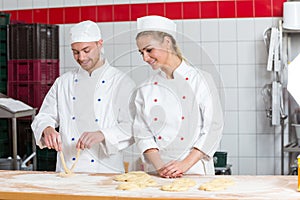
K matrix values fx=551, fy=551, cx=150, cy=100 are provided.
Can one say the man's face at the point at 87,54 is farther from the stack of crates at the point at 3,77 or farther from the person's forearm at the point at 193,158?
the stack of crates at the point at 3,77

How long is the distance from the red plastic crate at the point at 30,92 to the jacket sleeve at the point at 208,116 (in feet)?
7.36

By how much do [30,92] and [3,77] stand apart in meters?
0.30

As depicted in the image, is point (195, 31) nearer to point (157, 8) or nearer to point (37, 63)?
point (157, 8)

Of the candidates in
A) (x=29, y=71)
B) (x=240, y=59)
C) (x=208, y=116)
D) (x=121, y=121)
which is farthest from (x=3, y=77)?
(x=208, y=116)

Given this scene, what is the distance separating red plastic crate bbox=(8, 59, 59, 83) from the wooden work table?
6.90 feet

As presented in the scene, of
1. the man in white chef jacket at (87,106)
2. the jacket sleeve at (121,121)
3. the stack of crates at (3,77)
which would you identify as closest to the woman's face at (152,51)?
the jacket sleeve at (121,121)

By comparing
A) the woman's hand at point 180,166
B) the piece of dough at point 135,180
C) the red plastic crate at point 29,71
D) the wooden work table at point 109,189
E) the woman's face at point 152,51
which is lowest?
the wooden work table at point 109,189

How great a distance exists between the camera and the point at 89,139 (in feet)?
9.09

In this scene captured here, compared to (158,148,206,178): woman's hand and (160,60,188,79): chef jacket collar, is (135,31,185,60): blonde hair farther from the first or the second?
(158,148,206,178): woman's hand

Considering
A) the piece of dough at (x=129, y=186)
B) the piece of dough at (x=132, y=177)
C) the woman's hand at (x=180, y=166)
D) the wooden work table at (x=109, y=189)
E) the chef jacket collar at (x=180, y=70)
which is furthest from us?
the chef jacket collar at (x=180, y=70)

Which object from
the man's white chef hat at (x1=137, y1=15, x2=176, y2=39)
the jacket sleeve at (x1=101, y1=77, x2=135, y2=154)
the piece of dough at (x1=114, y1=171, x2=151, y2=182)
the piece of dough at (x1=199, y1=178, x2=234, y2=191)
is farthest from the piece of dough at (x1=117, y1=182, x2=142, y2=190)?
the man's white chef hat at (x1=137, y1=15, x2=176, y2=39)

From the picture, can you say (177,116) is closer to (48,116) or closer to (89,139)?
(89,139)

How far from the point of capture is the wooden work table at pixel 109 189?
2.10m

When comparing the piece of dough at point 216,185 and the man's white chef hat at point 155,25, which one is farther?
the man's white chef hat at point 155,25
